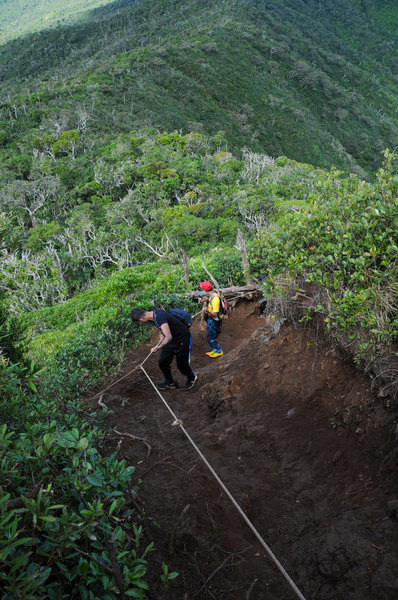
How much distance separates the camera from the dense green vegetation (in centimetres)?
223

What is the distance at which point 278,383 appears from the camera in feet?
15.8

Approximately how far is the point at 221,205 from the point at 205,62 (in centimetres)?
5537

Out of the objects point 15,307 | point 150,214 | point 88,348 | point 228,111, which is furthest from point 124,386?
point 228,111

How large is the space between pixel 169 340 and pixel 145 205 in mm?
27072

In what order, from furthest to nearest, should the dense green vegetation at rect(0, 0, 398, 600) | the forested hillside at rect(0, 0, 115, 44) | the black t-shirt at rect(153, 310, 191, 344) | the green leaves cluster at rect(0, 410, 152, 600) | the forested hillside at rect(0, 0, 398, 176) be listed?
1. the forested hillside at rect(0, 0, 115, 44)
2. the forested hillside at rect(0, 0, 398, 176)
3. the black t-shirt at rect(153, 310, 191, 344)
4. the dense green vegetation at rect(0, 0, 398, 600)
5. the green leaves cluster at rect(0, 410, 152, 600)

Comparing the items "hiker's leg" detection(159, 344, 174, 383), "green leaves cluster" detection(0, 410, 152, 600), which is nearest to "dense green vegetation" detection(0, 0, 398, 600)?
"green leaves cluster" detection(0, 410, 152, 600)

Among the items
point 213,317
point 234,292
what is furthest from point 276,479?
point 234,292

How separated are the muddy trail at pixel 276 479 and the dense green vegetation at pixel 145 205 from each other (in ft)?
1.29

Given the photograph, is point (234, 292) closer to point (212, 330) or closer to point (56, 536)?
point (212, 330)

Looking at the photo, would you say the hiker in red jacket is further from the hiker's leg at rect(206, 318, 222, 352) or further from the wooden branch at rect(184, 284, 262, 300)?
the wooden branch at rect(184, 284, 262, 300)

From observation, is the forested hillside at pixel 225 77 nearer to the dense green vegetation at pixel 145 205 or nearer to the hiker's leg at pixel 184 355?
the dense green vegetation at pixel 145 205

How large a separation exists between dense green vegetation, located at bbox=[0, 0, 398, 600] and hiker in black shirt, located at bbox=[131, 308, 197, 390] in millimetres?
1357

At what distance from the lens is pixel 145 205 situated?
30.8m

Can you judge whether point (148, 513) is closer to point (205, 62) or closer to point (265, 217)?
point (265, 217)
